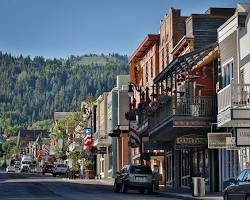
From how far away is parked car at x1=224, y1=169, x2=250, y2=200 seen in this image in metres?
23.1

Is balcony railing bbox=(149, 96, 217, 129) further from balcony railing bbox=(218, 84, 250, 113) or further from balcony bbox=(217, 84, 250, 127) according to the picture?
balcony railing bbox=(218, 84, 250, 113)

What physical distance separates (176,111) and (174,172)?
14162 mm

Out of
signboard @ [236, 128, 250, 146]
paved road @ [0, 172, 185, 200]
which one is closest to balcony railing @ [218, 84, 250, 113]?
signboard @ [236, 128, 250, 146]

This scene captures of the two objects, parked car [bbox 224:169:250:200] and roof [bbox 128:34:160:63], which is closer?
parked car [bbox 224:169:250:200]

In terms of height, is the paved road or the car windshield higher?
the car windshield

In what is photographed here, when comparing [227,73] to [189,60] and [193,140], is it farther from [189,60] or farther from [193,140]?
[193,140]

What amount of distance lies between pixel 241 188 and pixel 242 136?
7054 mm

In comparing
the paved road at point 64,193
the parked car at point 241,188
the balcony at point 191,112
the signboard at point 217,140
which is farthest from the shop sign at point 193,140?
the parked car at point 241,188

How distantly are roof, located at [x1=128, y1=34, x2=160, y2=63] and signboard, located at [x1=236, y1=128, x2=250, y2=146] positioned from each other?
28806 mm

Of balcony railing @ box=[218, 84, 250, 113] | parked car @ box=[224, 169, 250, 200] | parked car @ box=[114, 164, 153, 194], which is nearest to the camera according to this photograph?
parked car @ box=[224, 169, 250, 200]

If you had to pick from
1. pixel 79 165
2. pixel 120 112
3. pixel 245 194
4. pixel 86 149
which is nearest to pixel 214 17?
pixel 245 194

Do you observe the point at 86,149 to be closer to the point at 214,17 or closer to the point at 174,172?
the point at 174,172

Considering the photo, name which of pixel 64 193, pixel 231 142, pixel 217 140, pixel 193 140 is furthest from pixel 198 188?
pixel 64 193

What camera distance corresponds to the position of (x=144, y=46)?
62.0m
